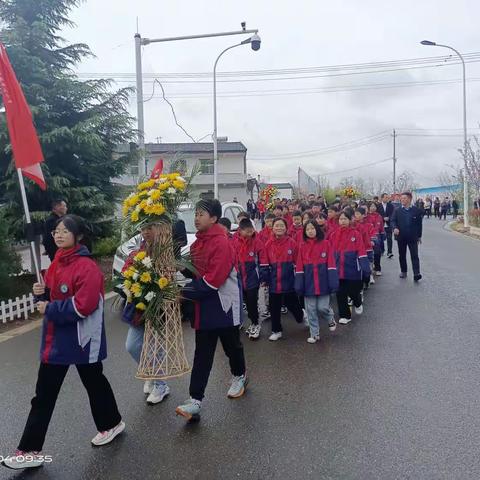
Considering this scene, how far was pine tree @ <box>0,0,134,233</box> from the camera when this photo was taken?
395 inches

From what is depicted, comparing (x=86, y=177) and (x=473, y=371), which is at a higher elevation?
(x=86, y=177)

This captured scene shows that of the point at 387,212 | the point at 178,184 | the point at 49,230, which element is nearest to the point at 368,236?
the point at 387,212

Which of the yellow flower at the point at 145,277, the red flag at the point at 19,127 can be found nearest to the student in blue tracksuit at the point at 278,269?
the yellow flower at the point at 145,277

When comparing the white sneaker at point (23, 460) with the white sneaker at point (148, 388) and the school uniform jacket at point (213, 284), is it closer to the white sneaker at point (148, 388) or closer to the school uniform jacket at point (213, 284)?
the white sneaker at point (148, 388)

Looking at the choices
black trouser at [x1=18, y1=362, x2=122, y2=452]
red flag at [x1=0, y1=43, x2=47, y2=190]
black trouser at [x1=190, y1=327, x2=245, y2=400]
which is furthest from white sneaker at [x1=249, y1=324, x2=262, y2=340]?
red flag at [x1=0, y1=43, x2=47, y2=190]

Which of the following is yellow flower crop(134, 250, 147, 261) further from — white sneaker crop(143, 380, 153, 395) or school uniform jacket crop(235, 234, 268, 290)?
school uniform jacket crop(235, 234, 268, 290)

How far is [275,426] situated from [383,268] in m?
9.64

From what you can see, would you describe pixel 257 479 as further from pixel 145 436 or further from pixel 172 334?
pixel 172 334

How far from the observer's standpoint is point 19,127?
4.23 meters

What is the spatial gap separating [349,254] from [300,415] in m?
3.77

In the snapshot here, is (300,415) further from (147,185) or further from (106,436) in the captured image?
(147,185)

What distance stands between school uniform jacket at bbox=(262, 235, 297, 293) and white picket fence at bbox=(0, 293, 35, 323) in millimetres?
4199

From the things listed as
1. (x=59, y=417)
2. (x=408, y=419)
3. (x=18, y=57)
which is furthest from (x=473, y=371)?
(x=18, y=57)

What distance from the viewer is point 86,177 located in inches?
438
